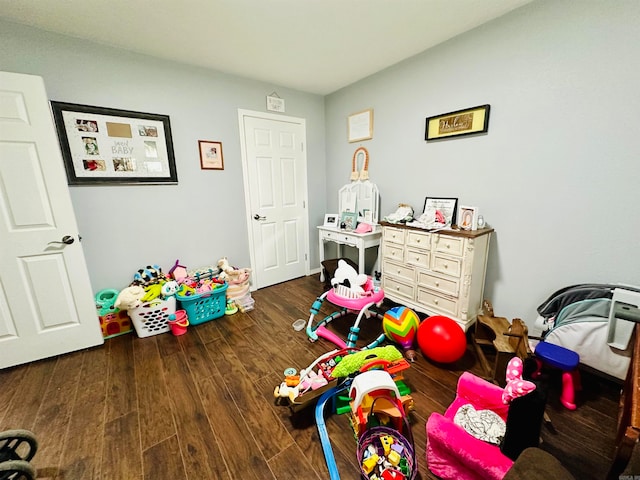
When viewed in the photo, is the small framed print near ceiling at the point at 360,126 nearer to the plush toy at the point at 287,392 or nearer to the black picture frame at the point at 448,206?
the black picture frame at the point at 448,206

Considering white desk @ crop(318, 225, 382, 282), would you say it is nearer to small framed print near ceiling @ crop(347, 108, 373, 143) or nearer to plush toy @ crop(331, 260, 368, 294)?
plush toy @ crop(331, 260, 368, 294)

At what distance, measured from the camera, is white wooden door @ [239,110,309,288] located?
3.06 m

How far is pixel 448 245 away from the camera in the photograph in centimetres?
208

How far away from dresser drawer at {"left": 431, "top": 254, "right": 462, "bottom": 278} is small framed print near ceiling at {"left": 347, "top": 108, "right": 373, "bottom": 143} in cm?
168

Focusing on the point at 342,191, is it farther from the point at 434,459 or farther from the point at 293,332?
the point at 434,459

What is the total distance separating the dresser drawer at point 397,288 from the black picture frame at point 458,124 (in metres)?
1.42

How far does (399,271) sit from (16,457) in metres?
2.61

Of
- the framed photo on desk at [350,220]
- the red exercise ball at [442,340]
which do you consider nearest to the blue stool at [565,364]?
the red exercise ball at [442,340]

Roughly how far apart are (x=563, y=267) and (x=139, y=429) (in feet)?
9.67

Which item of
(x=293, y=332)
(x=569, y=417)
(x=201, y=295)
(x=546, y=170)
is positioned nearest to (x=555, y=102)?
(x=546, y=170)

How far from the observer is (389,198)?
9.73 feet

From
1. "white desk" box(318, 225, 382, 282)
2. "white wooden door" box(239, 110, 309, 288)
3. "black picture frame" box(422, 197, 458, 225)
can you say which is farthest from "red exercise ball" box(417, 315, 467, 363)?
"white wooden door" box(239, 110, 309, 288)

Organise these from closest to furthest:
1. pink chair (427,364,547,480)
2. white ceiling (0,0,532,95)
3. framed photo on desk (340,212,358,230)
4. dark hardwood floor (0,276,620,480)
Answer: pink chair (427,364,547,480)
dark hardwood floor (0,276,620,480)
white ceiling (0,0,532,95)
framed photo on desk (340,212,358,230)

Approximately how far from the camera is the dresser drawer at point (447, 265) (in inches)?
80.0
